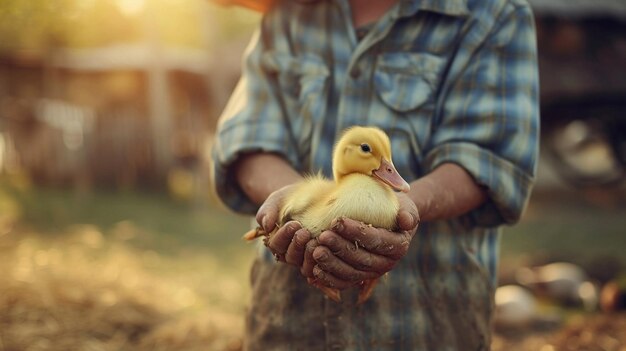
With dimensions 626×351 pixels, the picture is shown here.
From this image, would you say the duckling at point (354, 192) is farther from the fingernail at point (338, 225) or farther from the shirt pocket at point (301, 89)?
the shirt pocket at point (301, 89)

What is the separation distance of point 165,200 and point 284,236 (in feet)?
35.8

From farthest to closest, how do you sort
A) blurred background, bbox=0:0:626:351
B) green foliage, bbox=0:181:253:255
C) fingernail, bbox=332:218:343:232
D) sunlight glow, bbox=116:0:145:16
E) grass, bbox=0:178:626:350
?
green foliage, bbox=0:181:253:255 < sunlight glow, bbox=116:0:145:16 < blurred background, bbox=0:0:626:351 < grass, bbox=0:178:626:350 < fingernail, bbox=332:218:343:232

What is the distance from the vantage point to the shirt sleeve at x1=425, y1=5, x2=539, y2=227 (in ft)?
7.18

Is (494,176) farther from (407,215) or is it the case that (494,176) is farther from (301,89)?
(301,89)

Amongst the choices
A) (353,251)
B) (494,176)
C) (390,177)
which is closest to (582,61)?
(494,176)

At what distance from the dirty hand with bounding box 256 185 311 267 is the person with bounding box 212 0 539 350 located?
0.32 metres

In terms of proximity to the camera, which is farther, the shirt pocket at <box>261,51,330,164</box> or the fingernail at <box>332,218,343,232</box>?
the shirt pocket at <box>261,51,330,164</box>

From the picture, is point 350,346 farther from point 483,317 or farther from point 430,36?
point 430,36

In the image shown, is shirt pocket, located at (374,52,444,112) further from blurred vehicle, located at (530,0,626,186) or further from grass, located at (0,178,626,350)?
blurred vehicle, located at (530,0,626,186)

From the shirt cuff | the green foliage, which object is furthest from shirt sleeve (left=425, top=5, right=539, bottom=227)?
the green foliage

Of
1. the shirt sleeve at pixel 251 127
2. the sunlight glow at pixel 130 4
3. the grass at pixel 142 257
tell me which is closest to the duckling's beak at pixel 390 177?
the shirt sleeve at pixel 251 127

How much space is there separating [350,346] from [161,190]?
1155 cm

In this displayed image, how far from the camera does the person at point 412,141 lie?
2217 mm

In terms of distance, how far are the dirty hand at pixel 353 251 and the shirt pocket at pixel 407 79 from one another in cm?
53
